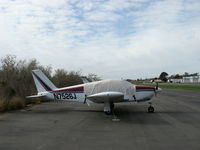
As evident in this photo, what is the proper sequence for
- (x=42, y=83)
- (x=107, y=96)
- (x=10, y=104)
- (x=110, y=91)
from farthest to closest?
1. (x=42, y=83)
2. (x=10, y=104)
3. (x=110, y=91)
4. (x=107, y=96)

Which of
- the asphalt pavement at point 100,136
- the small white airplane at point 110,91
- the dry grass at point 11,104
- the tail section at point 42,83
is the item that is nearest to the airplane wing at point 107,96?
the small white airplane at point 110,91

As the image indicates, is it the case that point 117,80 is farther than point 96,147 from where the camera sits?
Yes

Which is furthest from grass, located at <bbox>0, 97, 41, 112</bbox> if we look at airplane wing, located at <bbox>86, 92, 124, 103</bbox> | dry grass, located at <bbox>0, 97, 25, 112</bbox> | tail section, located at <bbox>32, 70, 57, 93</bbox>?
airplane wing, located at <bbox>86, 92, 124, 103</bbox>

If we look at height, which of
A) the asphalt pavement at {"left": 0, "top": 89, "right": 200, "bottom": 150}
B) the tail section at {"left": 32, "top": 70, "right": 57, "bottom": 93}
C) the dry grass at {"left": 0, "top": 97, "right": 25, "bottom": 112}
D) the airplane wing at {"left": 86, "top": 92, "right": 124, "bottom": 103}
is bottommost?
the asphalt pavement at {"left": 0, "top": 89, "right": 200, "bottom": 150}

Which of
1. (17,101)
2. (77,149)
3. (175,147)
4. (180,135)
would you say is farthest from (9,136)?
(17,101)

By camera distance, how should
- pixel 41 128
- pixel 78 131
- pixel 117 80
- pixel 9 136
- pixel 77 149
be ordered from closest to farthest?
pixel 77 149, pixel 9 136, pixel 78 131, pixel 41 128, pixel 117 80

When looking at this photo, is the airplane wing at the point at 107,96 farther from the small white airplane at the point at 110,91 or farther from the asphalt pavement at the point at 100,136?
the asphalt pavement at the point at 100,136

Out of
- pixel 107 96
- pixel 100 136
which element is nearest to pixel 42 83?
pixel 107 96

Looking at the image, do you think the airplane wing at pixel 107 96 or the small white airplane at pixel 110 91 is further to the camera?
the small white airplane at pixel 110 91

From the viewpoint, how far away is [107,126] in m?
9.13

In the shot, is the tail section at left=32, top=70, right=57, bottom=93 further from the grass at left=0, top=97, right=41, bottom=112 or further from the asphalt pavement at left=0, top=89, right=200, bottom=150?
the asphalt pavement at left=0, top=89, right=200, bottom=150

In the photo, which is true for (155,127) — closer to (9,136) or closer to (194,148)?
(194,148)

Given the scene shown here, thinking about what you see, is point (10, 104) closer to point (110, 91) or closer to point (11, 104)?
point (11, 104)

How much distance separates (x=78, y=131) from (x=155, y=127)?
123 inches
